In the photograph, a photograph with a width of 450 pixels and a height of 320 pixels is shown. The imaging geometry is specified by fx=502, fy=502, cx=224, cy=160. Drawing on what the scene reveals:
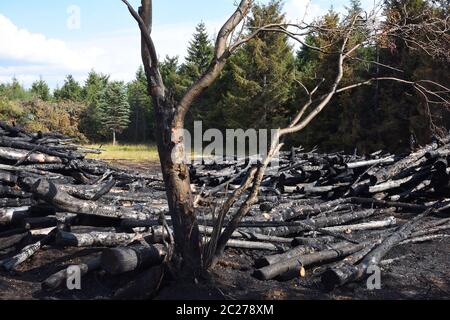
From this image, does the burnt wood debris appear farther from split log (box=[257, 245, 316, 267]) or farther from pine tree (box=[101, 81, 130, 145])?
pine tree (box=[101, 81, 130, 145])

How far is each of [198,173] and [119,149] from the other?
2563 centimetres

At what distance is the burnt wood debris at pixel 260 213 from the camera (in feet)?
17.6

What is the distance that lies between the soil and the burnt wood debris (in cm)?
11

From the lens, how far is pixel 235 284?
16.6 ft

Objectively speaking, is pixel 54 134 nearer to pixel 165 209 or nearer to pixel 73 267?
pixel 165 209

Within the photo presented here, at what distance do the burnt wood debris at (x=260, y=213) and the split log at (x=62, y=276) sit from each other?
0.01 m

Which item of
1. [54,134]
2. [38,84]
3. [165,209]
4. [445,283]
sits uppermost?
[38,84]

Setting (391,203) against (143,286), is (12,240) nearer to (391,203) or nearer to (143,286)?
(143,286)

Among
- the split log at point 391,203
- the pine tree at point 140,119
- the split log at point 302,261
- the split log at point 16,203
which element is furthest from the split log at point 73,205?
the pine tree at point 140,119

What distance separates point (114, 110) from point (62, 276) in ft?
126

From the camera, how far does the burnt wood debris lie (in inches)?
211
